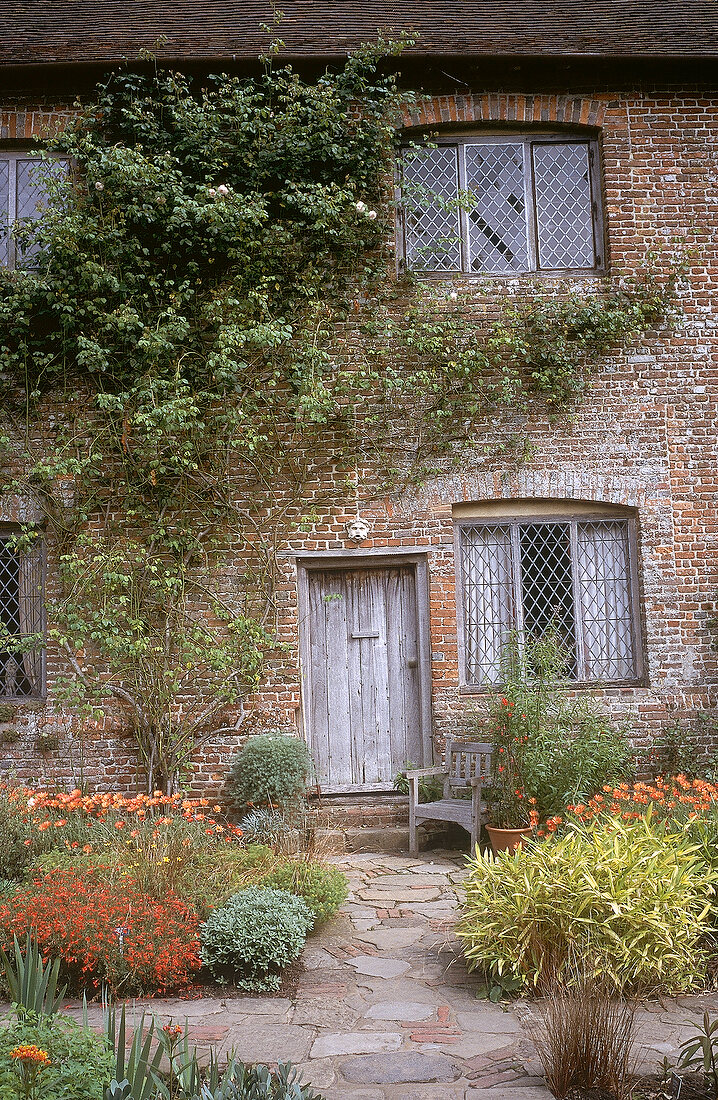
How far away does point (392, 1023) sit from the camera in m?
3.96

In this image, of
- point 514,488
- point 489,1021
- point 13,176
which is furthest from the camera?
point 13,176

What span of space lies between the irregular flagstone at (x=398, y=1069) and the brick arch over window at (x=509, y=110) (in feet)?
25.4

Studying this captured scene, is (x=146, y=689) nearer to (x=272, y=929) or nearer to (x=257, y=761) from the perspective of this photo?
(x=257, y=761)

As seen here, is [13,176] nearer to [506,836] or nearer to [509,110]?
[509,110]

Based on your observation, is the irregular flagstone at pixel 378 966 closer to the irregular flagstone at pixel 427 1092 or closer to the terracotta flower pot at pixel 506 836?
the irregular flagstone at pixel 427 1092

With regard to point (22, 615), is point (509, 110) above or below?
above

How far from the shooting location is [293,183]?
7891mm

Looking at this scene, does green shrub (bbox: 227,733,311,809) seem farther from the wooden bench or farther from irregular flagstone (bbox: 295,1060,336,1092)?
irregular flagstone (bbox: 295,1060,336,1092)

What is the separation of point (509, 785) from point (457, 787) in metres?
0.97

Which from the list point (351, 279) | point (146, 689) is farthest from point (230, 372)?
point (146, 689)

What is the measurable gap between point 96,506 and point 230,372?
1.74 m

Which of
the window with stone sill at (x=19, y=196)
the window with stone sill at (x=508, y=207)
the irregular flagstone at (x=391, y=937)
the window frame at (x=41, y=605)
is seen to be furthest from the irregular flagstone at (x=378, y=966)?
the window with stone sill at (x=19, y=196)

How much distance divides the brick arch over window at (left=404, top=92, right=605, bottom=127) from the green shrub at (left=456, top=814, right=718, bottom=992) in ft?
22.2

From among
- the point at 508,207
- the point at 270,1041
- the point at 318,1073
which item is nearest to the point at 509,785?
the point at 270,1041
